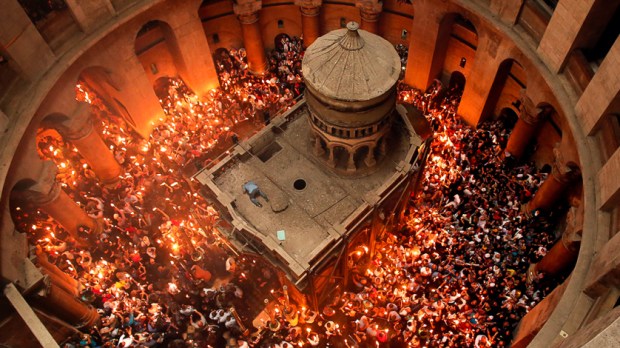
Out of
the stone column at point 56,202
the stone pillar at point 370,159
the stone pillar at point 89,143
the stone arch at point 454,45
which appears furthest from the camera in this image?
the stone arch at point 454,45

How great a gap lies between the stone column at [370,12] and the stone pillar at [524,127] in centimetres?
865

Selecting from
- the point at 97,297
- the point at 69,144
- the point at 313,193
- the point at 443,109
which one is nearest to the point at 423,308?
the point at 313,193

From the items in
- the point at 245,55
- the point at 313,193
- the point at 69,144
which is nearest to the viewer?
the point at 313,193

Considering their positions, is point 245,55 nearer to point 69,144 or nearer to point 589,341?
point 69,144

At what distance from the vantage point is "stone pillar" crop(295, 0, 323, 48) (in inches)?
996

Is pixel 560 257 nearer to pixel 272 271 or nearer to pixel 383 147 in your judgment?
pixel 383 147

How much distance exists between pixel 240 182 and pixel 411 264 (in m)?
8.15

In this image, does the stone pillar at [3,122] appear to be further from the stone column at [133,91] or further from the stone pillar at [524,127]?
the stone pillar at [524,127]

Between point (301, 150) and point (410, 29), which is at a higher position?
point (410, 29)

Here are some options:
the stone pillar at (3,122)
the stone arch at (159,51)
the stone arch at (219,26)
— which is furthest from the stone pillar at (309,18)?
the stone pillar at (3,122)

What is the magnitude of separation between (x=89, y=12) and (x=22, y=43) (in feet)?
11.4

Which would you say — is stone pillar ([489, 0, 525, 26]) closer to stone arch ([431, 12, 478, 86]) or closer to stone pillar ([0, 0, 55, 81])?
stone arch ([431, 12, 478, 86])

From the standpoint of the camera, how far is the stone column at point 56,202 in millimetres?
18703

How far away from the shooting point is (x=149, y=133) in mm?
26203
